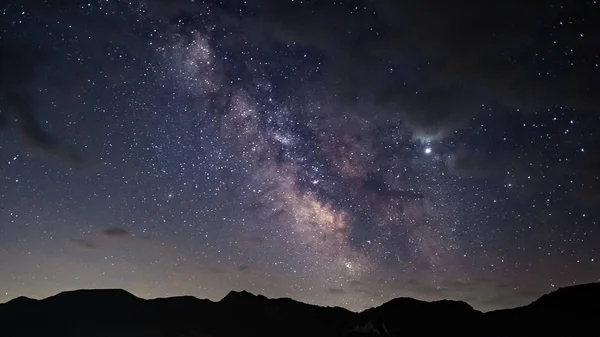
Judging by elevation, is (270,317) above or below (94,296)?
below

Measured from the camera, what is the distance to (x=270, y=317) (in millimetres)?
88562

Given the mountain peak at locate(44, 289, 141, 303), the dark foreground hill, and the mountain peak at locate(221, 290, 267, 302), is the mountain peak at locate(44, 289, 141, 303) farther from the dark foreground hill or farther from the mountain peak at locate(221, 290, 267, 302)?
the mountain peak at locate(221, 290, 267, 302)

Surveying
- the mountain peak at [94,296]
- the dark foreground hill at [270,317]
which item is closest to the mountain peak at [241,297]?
the dark foreground hill at [270,317]

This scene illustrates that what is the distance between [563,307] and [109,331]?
280ft

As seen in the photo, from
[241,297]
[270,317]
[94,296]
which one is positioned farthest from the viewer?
[241,297]

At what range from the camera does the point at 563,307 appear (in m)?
70.9

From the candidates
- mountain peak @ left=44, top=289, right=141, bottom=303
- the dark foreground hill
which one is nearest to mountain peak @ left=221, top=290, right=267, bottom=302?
the dark foreground hill

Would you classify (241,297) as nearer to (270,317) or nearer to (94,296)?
(270,317)

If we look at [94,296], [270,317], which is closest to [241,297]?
[270,317]

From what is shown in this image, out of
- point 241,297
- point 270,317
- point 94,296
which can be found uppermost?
point 241,297

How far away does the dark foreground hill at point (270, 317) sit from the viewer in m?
71.0

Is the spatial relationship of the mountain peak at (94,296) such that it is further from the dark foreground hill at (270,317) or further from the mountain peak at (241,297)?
the mountain peak at (241,297)

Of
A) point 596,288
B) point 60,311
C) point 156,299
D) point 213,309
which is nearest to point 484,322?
point 596,288

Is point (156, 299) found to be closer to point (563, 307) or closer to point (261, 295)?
point (261, 295)
